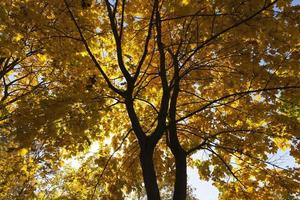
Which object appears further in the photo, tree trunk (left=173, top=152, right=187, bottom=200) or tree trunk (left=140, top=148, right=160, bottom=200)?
tree trunk (left=173, top=152, right=187, bottom=200)

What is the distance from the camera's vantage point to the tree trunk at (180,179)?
698 cm

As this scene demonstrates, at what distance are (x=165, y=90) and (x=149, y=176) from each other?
1.94 metres

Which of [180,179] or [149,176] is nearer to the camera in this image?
[149,176]

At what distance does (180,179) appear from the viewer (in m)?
7.18

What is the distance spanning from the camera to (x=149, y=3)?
8398 mm

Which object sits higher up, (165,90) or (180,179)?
(165,90)

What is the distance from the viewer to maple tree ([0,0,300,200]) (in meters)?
6.51

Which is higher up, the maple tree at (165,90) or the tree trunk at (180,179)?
the maple tree at (165,90)

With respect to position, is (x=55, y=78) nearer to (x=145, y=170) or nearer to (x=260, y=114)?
(x=145, y=170)

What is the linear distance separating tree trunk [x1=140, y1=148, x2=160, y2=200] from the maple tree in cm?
2

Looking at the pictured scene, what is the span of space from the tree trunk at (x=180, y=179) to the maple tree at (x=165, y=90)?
2cm

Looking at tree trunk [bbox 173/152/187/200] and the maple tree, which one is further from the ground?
the maple tree

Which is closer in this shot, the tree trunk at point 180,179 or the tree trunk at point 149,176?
the tree trunk at point 149,176

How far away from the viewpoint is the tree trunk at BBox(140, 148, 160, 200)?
639 cm
